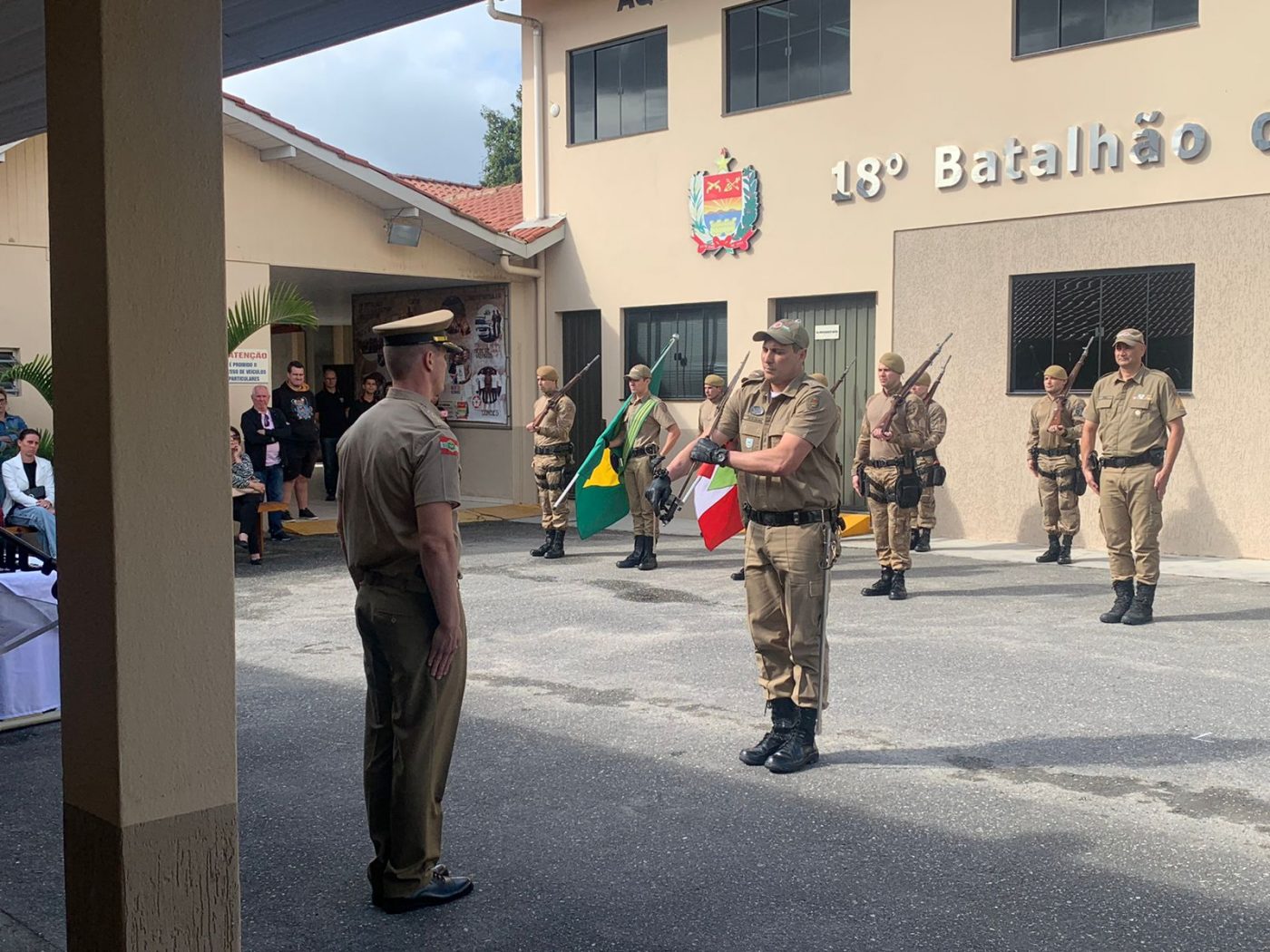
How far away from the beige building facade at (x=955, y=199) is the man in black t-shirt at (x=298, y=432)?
3927 millimetres

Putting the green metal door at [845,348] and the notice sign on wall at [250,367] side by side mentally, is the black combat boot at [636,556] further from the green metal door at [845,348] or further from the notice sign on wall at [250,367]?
the notice sign on wall at [250,367]

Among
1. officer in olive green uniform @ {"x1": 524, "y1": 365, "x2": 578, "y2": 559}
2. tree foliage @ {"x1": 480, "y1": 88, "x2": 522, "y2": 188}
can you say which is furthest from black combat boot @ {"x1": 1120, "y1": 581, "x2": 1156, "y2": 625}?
tree foliage @ {"x1": 480, "y1": 88, "x2": 522, "y2": 188}

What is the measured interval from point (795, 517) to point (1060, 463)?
7.33 m

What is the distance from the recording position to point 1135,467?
8.89 meters

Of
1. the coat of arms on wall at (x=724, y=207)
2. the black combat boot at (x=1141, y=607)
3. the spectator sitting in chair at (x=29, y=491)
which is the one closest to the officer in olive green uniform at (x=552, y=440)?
the coat of arms on wall at (x=724, y=207)

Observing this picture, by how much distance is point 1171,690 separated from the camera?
272 inches

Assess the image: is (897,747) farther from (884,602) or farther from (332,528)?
(332,528)

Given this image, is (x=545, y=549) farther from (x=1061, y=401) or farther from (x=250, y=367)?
(x=1061, y=401)

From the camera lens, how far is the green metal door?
1437cm

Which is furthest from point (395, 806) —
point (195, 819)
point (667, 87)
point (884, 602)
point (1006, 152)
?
point (667, 87)

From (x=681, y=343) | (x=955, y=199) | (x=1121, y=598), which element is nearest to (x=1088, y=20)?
(x=955, y=199)

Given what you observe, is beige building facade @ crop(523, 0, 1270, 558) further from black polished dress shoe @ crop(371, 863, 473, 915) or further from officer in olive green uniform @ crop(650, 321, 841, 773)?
black polished dress shoe @ crop(371, 863, 473, 915)

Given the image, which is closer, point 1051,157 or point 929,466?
point 1051,157

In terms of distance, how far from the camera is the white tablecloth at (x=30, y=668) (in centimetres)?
634
